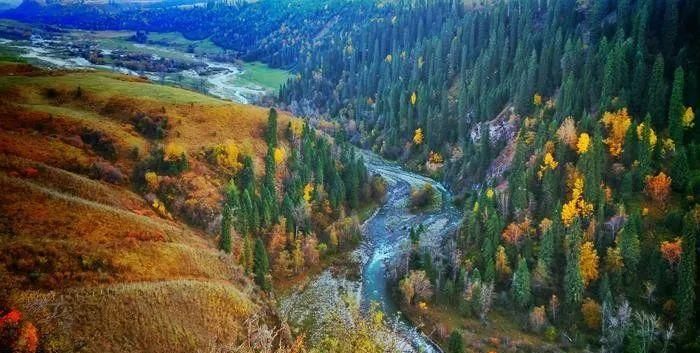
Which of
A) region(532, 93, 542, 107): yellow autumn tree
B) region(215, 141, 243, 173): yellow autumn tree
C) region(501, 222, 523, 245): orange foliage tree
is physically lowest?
region(501, 222, 523, 245): orange foliage tree

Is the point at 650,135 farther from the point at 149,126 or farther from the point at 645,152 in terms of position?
the point at 149,126

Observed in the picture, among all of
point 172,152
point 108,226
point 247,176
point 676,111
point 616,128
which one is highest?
point 676,111

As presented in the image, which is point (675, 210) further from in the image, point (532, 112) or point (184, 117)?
point (184, 117)

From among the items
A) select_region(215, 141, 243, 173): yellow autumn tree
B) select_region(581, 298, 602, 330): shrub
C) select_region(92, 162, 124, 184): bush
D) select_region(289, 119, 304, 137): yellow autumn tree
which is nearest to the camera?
select_region(581, 298, 602, 330): shrub

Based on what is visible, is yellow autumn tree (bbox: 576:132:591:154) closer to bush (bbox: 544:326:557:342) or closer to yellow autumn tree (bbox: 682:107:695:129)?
yellow autumn tree (bbox: 682:107:695:129)

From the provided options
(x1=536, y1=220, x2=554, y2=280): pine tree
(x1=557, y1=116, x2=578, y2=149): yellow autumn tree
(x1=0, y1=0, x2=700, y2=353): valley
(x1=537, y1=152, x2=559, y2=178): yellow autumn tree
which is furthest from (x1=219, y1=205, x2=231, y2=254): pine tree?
(x1=557, y1=116, x2=578, y2=149): yellow autumn tree

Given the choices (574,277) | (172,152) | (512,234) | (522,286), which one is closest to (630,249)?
(574,277)

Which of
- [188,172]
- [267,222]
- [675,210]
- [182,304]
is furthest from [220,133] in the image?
[675,210]
